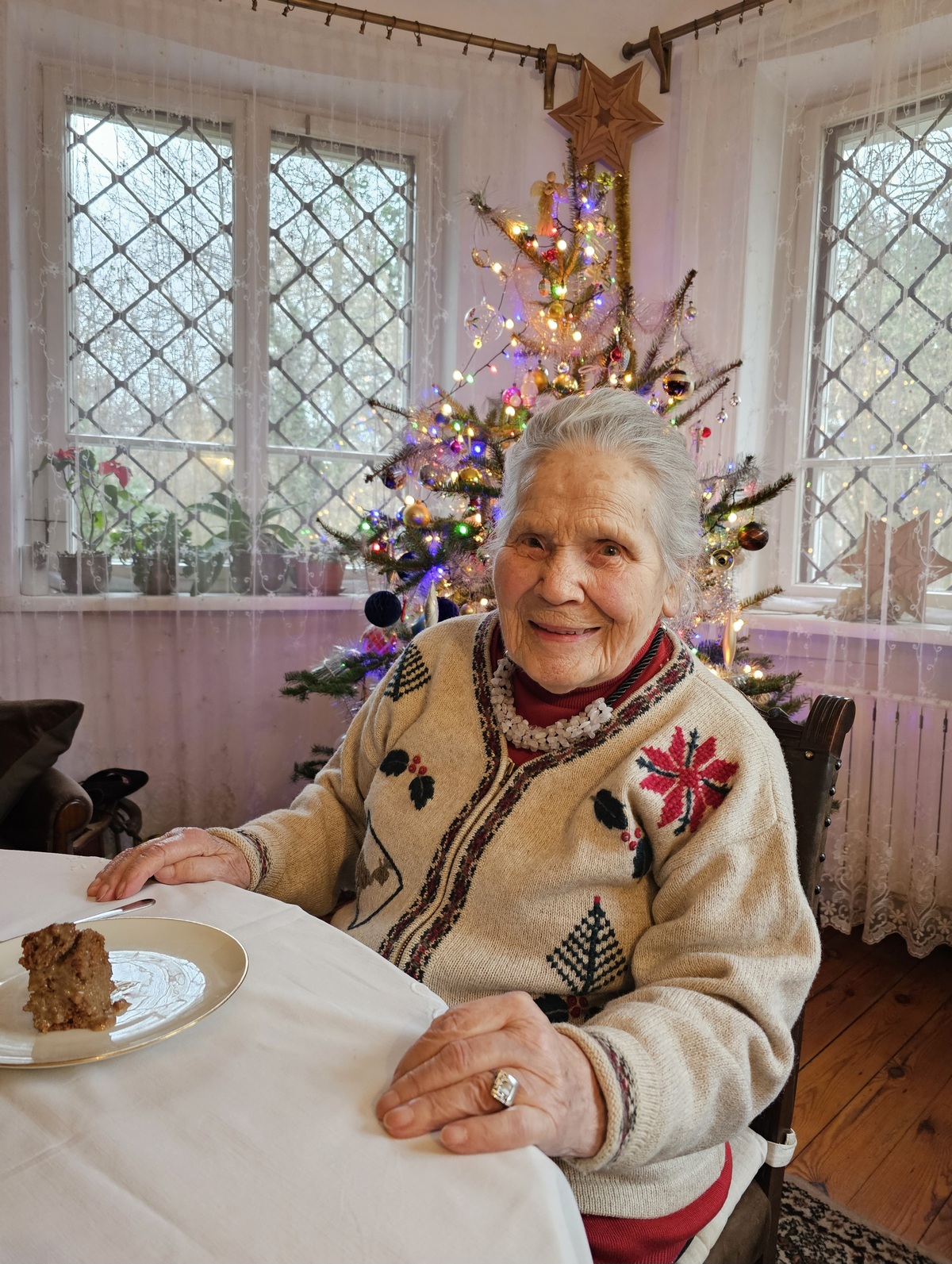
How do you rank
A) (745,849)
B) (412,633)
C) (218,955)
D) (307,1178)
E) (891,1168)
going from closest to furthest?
(307,1178), (218,955), (745,849), (891,1168), (412,633)

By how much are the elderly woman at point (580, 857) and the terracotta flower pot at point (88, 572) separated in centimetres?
189

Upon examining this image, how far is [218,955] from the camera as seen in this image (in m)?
0.78

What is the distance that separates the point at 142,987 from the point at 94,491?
2471mm

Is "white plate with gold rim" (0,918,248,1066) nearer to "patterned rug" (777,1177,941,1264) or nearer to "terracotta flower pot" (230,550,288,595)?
"patterned rug" (777,1177,941,1264)

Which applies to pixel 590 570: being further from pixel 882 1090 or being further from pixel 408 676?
pixel 882 1090

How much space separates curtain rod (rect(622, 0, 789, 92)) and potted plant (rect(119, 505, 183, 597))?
92.4 inches

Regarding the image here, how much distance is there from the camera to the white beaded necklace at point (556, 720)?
1.06 m

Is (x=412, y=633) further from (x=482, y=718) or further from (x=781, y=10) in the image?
(x=781, y=10)

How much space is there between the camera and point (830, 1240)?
5.09 ft

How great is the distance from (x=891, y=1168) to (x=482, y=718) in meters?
1.38

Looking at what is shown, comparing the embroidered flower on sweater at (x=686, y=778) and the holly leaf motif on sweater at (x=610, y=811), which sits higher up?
the embroidered flower on sweater at (x=686, y=778)

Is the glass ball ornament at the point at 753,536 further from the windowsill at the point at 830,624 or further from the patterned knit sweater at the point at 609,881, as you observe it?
the patterned knit sweater at the point at 609,881

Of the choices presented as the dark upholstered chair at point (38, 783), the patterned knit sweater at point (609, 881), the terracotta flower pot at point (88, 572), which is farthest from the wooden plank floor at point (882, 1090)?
the terracotta flower pot at point (88, 572)

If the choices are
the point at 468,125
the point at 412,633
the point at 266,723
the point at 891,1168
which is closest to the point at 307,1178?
the point at 891,1168
